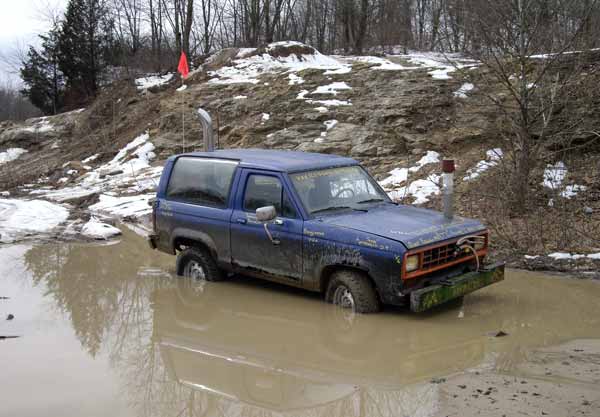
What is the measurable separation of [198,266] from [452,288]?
137 inches

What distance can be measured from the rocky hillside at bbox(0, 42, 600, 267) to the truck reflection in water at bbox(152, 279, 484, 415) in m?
3.46

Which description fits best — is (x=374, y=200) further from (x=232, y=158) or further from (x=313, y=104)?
(x=313, y=104)

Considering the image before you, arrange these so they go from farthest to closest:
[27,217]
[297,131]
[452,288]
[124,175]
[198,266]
→ [124,175] < [297,131] < [27,217] < [198,266] < [452,288]

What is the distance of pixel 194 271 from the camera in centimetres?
860

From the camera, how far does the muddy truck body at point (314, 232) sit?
21.2 feet

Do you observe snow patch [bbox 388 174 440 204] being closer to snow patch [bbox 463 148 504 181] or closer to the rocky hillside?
the rocky hillside

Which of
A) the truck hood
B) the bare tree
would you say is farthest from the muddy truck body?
the bare tree

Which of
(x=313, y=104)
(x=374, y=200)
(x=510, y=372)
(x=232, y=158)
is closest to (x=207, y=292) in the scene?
(x=232, y=158)

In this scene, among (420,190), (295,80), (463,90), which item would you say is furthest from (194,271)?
(295,80)

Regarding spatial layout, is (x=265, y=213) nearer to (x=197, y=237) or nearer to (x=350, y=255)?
(x=350, y=255)

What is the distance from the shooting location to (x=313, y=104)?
1802 cm

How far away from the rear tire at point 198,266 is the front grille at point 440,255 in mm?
2941

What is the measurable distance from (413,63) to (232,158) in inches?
546

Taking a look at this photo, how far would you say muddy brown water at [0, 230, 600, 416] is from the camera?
16.6 feet
